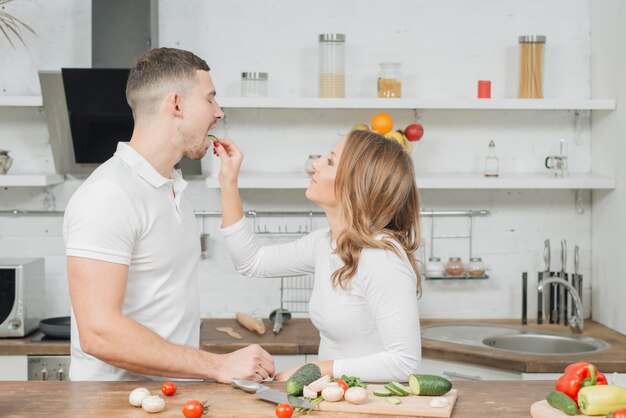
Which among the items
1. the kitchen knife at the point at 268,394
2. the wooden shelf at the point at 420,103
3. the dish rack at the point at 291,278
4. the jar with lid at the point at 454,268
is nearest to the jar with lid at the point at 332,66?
the wooden shelf at the point at 420,103

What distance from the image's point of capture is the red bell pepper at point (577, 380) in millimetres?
1810

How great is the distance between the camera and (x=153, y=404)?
1.80m

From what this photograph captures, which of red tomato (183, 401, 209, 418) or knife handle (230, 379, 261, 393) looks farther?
knife handle (230, 379, 261, 393)

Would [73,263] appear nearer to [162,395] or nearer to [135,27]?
[162,395]

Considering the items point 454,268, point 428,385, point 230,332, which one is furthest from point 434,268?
point 428,385

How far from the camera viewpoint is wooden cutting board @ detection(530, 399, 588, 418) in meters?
1.77

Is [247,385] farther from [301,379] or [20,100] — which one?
[20,100]

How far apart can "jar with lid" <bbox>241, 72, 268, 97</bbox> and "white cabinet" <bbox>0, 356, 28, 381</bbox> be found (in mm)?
1507

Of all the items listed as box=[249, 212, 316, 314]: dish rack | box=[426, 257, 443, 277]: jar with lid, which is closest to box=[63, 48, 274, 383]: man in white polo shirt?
box=[249, 212, 316, 314]: dish rack

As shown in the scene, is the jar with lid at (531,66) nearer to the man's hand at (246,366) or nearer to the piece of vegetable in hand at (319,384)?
the man's hand at (246,366)

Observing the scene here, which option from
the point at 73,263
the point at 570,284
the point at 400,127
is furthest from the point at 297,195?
the point at 73,263

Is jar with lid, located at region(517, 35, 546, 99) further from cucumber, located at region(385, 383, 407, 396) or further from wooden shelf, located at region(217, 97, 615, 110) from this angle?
cucumber, located at region(385, 383, 407, 396)

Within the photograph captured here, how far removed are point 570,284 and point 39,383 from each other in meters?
2.57

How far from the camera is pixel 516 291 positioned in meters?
4.22
